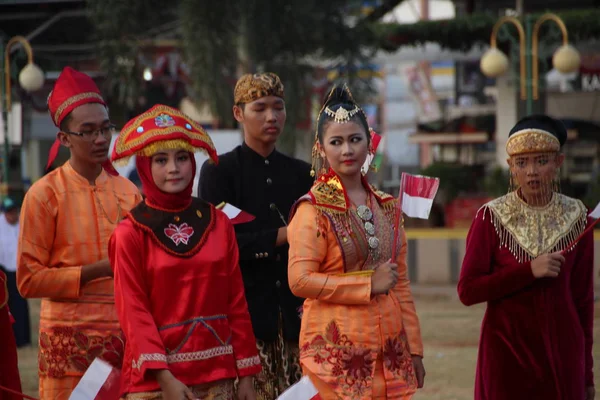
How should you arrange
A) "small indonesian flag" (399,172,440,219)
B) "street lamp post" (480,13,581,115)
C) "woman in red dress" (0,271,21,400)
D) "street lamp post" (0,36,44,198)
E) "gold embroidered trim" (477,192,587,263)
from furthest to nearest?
1. "street lamp post" (0,36,44,198)
2. "street lamp post" (480,13,581,115)
3. "gold embroidered trim" (477,192,587,263)
4. "woman in red dress" (0,271,21,400)
5. "small indonesian flag" (399,172,440,219)

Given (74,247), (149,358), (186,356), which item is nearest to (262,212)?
(74,247)

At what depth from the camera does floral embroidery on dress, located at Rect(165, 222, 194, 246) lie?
407 centimetres

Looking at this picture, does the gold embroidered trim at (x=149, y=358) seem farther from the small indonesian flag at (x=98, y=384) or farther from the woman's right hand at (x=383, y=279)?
the woman's right hand at (x=383, y=279)

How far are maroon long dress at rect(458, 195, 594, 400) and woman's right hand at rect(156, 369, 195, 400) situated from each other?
1591mm

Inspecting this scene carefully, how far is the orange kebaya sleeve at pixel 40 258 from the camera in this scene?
15.8 feet

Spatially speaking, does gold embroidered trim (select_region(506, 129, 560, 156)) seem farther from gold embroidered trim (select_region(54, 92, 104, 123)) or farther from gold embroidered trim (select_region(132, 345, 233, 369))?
gold embroidered trim (select_region(54, 92, 104, 123))

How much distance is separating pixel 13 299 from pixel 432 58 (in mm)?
10713

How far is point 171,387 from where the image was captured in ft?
12.8

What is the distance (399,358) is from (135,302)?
3.44ft

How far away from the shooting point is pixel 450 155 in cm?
2345

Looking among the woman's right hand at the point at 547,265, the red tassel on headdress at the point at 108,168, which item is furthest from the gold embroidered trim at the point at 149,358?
the woman's right hand at the point at 547,265

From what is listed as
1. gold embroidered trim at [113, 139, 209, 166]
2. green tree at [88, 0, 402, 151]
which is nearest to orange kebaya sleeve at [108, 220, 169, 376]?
gold embroidered trim at [113, 139, 209, 166]

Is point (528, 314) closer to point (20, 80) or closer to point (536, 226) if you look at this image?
point (536, 226)

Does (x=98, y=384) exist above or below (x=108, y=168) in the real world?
below
